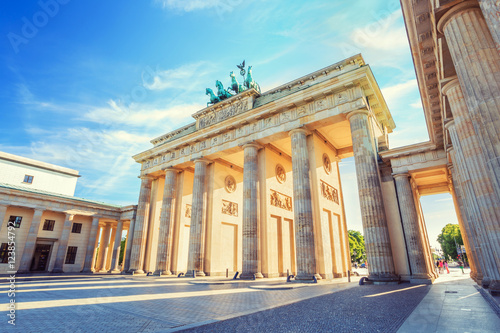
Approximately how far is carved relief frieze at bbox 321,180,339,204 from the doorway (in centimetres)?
3389

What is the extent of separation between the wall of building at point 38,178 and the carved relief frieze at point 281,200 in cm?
3453

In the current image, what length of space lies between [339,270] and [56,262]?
31061 millimetres

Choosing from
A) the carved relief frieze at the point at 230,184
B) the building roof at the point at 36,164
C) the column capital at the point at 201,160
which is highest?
the building roof at the point at 36,164

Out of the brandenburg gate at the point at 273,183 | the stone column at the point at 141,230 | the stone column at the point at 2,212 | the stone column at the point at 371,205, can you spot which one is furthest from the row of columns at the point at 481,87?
the stone column at the point at 2,212

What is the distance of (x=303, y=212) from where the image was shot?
17.1m

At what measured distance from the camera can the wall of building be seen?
33.7 meters

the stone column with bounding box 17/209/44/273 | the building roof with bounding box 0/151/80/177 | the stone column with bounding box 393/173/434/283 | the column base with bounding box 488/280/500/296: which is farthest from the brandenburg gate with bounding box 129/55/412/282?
the building roof with bounding box 0/151/80/177

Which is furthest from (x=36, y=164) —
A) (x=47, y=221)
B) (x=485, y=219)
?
(x=485, y=219)

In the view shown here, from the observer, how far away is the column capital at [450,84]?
9.16 m

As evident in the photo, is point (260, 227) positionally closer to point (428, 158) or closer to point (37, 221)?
point (428, 158)

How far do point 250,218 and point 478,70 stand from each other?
51.4 ft

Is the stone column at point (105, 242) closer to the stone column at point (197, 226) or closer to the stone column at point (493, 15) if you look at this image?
the stone column at point (197, 226)

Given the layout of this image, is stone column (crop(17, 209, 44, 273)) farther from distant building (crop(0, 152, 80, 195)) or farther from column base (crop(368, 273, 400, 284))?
column base (crop(368, 273, 400, 284))

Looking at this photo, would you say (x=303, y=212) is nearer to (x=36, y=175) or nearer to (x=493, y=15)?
(x=493, y=15)
